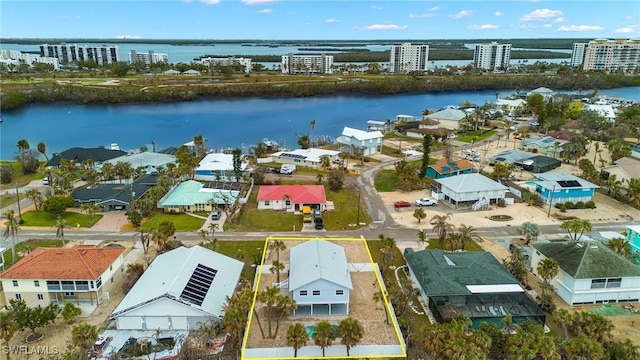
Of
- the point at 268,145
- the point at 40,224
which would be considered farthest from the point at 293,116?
→ the point at 40,224

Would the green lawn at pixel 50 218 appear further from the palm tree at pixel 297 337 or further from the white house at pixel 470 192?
the white house at pixel 470 192

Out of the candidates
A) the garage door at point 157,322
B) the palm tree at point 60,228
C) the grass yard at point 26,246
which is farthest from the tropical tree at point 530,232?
the grass yard at point 26,246

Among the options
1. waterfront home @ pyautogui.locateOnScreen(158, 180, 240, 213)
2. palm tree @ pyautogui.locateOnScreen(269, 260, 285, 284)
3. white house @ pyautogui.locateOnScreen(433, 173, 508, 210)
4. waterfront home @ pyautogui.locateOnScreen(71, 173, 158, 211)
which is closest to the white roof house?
palm tree @ pyautogui.locateOnScreen(269, 260, 285, 284)

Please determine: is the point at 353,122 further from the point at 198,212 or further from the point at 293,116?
the point at 198,212

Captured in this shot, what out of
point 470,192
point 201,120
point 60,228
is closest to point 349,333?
point 60,228

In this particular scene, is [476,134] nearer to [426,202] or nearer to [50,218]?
[426,202]

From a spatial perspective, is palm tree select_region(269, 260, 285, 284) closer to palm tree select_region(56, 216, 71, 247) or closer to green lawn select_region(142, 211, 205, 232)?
green lawn select_region(142, 211, 205, 232)
